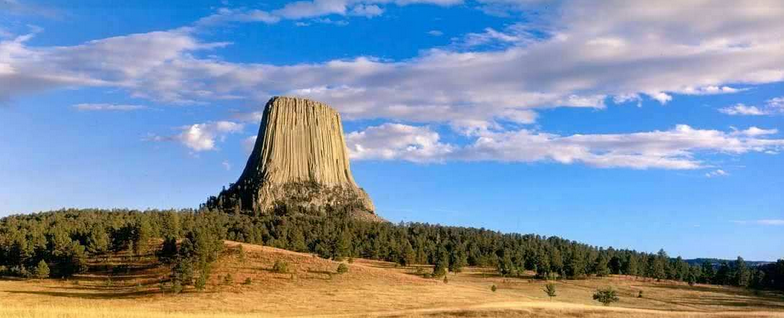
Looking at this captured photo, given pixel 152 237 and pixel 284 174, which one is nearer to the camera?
pixel 152 237

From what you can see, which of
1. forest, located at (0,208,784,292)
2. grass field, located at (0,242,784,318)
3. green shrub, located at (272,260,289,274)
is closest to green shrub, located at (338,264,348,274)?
grass field, located at (0,242,784,318)

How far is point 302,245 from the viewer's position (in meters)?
97.4

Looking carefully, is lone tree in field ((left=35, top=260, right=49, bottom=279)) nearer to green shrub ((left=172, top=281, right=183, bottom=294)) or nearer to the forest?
the forest

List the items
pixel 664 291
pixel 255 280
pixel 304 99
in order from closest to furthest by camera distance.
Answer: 1. pixel 255 280
2. pixel 664 291
3. pixel 304 99

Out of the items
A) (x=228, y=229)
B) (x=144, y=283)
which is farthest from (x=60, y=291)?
(x=228, y=229)

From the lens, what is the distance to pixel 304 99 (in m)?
160

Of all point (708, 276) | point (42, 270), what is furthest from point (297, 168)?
point (42, 270)

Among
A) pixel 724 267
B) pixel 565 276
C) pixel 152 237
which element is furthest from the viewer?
pixel 724 267

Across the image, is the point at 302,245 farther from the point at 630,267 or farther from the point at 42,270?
the point at 630,267

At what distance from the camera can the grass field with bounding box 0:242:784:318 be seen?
47.8m

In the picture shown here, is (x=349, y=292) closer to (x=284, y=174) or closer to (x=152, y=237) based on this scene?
(x=152, y=237)

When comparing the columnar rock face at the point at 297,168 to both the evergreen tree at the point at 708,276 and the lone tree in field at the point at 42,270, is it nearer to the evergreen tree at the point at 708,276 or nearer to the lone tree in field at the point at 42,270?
the lone tree in field at the point at 42,270

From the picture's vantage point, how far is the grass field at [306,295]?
157ft

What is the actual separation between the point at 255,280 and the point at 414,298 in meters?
15.3
